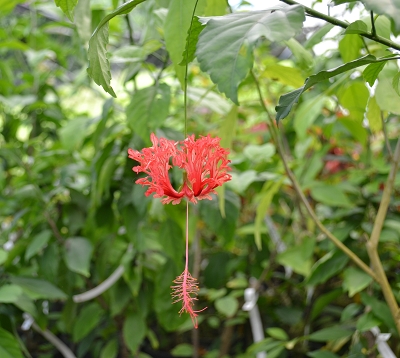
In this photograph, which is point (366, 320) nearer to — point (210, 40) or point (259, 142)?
point (210, 40)

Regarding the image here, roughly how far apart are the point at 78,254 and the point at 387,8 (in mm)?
743

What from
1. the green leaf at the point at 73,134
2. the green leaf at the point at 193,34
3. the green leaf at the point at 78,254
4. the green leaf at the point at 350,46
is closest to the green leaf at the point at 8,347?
the green leaf at the point at 78,254

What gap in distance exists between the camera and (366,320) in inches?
29.8

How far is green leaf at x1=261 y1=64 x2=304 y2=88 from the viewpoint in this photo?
691mm

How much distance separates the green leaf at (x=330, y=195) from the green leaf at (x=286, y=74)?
33 centimetres

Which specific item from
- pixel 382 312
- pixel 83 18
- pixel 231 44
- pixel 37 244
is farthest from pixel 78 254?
pixel 231 44

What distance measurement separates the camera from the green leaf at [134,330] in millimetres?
977

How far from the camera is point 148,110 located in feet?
2.45

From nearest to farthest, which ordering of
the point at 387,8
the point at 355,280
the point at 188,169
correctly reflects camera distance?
1. the point at 387,8
2. the point at 188,169
3. the point at 355,280

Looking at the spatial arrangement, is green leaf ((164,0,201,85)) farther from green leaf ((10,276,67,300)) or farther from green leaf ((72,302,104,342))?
green leaf ((72,302,104,342))

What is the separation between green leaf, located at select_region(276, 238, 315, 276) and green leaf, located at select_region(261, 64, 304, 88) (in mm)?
397

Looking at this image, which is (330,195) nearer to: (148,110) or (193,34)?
(148,110)

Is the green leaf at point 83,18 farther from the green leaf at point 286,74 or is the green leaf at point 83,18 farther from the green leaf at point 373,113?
the green leaf at point 373,113

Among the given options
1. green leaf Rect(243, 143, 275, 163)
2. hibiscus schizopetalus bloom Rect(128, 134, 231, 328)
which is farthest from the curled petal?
green leaf Rect(243, 143, 275, 163)
